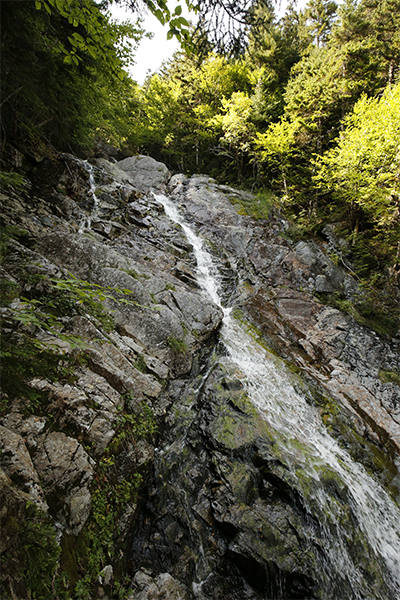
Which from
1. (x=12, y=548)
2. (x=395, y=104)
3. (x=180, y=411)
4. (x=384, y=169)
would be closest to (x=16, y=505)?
(x=12, y=548)

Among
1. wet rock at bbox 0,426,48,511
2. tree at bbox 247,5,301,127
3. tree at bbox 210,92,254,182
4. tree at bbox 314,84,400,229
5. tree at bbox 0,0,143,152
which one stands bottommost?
wet rock at bbox 0,426,48,511

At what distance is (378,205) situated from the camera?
10.5 m

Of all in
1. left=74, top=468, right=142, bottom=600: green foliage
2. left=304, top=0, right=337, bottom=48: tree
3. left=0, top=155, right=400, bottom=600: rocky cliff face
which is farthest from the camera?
left=304, top=0, right=337, bottom=48: tree

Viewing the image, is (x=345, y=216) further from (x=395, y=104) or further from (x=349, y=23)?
(x=349, y=23)

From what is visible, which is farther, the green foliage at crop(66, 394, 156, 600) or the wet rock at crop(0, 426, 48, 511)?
the green foliage at crop(66, 394, 156, 600)

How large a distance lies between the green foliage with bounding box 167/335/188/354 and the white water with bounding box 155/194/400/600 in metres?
1.50

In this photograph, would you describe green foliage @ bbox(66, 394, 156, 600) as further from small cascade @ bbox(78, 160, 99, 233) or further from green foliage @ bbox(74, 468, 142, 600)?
small cascade @ bbox(78, 160, 99, 233)

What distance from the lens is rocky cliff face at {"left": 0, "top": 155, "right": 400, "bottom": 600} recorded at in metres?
2.58

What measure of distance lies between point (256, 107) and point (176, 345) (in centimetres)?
1693

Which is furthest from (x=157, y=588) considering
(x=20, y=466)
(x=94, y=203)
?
(x=94, y=203)

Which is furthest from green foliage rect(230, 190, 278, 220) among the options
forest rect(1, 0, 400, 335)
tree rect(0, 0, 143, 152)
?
tree rect(0, 0, 143, 152)

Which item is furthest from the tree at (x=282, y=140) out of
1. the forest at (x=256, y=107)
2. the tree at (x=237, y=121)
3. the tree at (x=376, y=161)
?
the tree at (x=376, y=161)

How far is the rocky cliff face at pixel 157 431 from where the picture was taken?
258 centimetres

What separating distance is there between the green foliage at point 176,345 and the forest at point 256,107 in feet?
14.4
